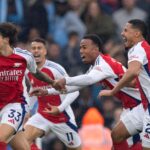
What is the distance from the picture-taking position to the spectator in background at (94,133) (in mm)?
18000

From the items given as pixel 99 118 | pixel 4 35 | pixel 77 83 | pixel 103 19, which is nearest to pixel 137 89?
pixel 77 83

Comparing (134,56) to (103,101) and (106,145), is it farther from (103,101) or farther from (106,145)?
(103,101)

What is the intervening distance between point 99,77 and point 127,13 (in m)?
7.02

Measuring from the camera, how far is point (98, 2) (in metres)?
22.4

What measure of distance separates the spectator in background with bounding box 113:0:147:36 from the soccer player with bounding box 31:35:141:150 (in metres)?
5.87

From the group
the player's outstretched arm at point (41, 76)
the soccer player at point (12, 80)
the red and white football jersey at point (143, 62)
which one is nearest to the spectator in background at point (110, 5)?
the player's outstretched arm at point (41, 76)

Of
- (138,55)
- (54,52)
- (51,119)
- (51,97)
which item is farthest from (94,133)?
(138,55)

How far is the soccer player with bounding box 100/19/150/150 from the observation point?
1397 centimetres

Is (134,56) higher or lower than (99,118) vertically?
higher

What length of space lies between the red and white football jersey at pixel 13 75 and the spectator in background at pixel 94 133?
3319mm

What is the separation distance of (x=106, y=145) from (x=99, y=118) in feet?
3.97

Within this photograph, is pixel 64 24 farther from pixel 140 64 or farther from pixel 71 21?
pixel 140 64

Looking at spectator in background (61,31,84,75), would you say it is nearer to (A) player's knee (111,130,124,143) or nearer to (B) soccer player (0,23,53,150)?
(A) player's knee (111,130,124,143)

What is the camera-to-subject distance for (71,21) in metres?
21.9
